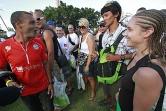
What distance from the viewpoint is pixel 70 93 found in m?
4.07

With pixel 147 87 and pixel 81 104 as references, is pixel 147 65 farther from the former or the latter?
pixel 81 104

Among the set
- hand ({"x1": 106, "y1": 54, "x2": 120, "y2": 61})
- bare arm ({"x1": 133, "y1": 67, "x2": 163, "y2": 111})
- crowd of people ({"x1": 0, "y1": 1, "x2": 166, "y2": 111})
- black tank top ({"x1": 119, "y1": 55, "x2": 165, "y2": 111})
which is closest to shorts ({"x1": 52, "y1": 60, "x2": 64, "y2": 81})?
crowd of people ({"x1": 0, "y1": 1, "x2": 166, "y2": 111})

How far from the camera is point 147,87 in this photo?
944 mm

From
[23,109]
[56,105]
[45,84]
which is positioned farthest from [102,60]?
[23,109]

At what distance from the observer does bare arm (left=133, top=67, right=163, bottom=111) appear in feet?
3.06

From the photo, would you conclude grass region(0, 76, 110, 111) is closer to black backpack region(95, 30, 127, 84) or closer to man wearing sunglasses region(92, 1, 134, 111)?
man wearing sunglasses region(92, 1, 134, 111)

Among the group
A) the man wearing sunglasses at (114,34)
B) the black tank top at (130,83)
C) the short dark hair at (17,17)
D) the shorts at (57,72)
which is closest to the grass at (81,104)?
the shorts at (57,72)

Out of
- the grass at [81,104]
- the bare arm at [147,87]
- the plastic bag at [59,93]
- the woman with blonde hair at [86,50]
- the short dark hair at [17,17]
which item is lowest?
the grass at [81,104]

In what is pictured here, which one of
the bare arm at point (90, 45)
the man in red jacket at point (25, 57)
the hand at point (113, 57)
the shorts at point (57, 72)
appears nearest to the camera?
the man in red jacket at point (25, 57)

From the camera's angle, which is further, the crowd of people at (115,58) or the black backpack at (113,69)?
the black backpack at (113,69)

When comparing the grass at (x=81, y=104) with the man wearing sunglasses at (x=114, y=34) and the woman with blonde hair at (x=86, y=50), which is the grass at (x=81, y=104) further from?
the man wearing sunglasses at (x=114, y=34)

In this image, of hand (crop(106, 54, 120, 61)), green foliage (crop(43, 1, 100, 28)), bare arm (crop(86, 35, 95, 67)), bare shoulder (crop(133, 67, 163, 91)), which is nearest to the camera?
bare shoulder (crop(133, 67, 163, 91))

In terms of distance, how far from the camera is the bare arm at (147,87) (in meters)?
0.93

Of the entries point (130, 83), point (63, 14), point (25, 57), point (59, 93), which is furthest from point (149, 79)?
point (63, 14)
